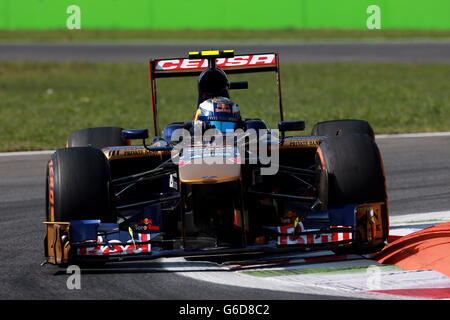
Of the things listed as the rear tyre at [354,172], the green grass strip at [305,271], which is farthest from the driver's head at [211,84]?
the green grass strip at [305,271]

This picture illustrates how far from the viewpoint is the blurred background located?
17703 mm

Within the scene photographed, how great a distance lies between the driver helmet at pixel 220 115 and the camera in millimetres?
7824

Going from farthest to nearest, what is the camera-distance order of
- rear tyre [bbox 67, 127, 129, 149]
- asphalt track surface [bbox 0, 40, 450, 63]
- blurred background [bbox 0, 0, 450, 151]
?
asphalt track surface [bbox 0, 40, 450, 63]
blurred background [bbox 0, 0, 450, 151]
rear tyre [bbox 67, 127, 129, 149]

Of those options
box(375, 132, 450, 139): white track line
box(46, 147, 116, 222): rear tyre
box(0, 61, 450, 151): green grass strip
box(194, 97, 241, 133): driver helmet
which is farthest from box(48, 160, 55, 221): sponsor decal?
box(375, 132, 450, 139): white track line

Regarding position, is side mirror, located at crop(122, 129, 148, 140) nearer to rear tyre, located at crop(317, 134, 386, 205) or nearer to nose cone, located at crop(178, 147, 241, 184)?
nose cone, located at crop(178, 147, 241, 184)

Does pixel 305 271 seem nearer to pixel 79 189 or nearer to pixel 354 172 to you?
pixel 354 172

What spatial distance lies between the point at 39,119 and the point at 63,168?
37.3 feet

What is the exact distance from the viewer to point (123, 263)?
7.21 m

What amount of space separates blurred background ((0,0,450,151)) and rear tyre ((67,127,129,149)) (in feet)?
5.36

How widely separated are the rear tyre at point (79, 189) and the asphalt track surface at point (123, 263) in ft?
1.57

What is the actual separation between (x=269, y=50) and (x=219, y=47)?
6.46 ft

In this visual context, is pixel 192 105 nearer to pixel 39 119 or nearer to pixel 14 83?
pixel 39 119
